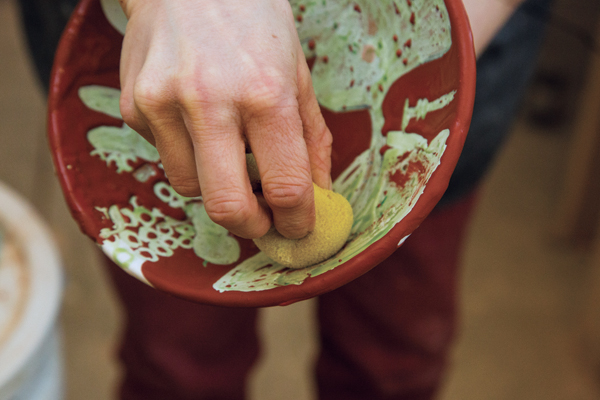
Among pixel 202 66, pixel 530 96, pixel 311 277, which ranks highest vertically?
pixel 202 66

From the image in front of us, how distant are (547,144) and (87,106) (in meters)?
1.13

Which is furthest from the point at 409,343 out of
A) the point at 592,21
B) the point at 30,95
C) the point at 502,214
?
the point at 30,95

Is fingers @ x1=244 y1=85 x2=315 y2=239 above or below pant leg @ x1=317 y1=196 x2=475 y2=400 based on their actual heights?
above

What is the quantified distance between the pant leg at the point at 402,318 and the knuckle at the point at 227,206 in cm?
32

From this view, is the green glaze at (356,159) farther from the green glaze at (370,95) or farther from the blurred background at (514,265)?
the blurred background at (514,265)

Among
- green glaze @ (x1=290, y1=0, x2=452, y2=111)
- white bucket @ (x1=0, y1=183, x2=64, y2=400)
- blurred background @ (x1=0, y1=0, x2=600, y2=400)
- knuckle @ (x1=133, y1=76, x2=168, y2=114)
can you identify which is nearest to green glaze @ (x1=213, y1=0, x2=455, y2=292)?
green glaze @ (x1=290, y1=0, x2=452, y2=111)

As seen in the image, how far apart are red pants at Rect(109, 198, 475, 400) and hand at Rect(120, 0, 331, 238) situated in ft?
0.95

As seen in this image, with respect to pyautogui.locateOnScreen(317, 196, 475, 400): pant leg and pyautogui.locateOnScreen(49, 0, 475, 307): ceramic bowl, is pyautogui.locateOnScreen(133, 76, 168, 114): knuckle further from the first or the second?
pyautogui.locateOnScreen(317, 196, 475, 400): pant leg

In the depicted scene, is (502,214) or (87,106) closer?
(87,106)

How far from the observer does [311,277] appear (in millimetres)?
305

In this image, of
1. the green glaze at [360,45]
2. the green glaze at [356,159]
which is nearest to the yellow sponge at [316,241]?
the green glaze at [356,159]

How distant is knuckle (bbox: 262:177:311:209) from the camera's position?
0.93 ft

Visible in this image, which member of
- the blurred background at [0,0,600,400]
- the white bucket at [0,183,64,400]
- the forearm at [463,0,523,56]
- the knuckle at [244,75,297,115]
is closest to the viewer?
the knuckle at [244,75,297,115]

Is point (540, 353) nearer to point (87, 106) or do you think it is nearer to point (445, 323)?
point (445, 323)
